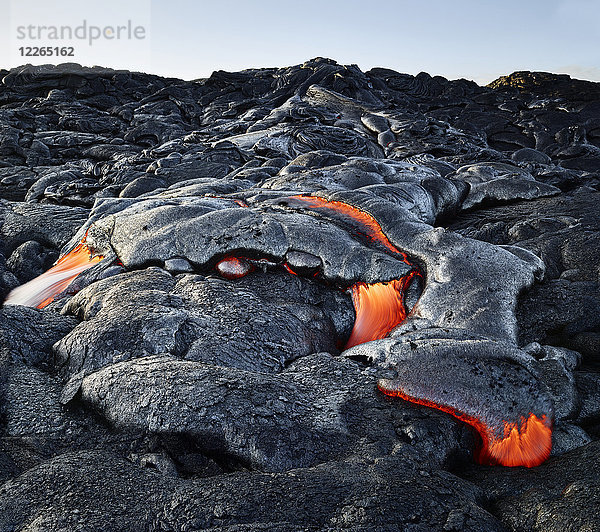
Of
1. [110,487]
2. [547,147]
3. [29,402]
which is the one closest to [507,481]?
[110,487]

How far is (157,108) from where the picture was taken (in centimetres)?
2111

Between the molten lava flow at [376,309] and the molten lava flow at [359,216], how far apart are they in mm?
560

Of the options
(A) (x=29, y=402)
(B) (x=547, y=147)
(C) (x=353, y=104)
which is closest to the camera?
(A) (x=29, y=402)

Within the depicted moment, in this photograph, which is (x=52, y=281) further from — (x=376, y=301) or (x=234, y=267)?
(x=376, y=301)

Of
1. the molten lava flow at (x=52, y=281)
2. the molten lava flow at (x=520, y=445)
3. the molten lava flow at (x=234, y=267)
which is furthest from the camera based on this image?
the molten lava flow at (x=52, y=281)

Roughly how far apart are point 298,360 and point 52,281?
419 centimetres

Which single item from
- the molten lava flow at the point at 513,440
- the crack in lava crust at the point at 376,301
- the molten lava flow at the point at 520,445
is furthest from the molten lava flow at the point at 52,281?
the molten lava flow at the point at 520,445

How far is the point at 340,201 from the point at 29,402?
515cm

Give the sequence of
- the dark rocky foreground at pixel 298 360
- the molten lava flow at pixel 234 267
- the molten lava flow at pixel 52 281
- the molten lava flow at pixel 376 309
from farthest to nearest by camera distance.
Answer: the molten lava flow at pixel 52 281 < the molten lava flow at pixel 234 267 < the molten lava flow at pixel 376 309 < the dark rocky foreground at pixel 298 360

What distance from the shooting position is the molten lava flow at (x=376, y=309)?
219 inches

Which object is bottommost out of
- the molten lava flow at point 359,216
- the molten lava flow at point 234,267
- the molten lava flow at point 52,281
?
the molten lava flow at point 52,281

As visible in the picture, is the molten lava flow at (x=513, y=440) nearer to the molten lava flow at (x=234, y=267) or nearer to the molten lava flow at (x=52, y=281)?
the molten lava flow at (x=234, y=267)

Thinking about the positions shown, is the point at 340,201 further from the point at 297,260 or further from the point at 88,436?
the point at 88,436

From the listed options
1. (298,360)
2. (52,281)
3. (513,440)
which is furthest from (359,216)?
(52,281)
